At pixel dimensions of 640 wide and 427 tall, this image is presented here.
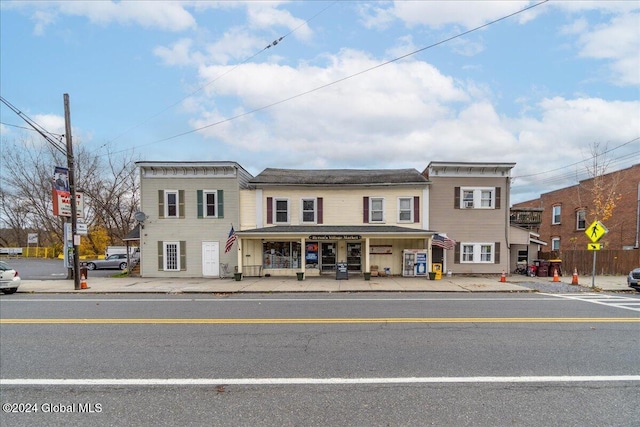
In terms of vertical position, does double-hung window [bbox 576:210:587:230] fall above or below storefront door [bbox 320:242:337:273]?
above

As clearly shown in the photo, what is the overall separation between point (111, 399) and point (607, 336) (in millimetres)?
8632

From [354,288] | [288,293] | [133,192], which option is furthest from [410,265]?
[133,192]

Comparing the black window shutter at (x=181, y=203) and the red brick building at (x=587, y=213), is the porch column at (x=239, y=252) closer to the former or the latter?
the black window shutter at (x=181, y=203)

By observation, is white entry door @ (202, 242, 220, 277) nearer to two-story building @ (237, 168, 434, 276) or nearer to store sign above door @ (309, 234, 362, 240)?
two-story building @ (237, 168, 434, 276)

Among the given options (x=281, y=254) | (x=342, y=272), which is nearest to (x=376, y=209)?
(x=342, y=272)

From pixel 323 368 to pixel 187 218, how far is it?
55.4ft

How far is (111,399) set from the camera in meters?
3.98

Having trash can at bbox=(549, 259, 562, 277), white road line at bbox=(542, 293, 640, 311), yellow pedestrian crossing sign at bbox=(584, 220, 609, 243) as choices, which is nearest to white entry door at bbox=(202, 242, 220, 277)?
white road line at bbox=(542, 293, 640, 311)

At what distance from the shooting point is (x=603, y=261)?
65.2ft

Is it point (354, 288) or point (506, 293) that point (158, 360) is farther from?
point (506, 293)

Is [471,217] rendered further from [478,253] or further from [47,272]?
[47,272]

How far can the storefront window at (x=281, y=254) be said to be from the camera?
66.0ft

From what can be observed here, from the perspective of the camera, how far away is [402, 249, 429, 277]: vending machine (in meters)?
18.9

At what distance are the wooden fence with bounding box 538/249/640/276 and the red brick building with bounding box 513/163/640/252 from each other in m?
5.71
